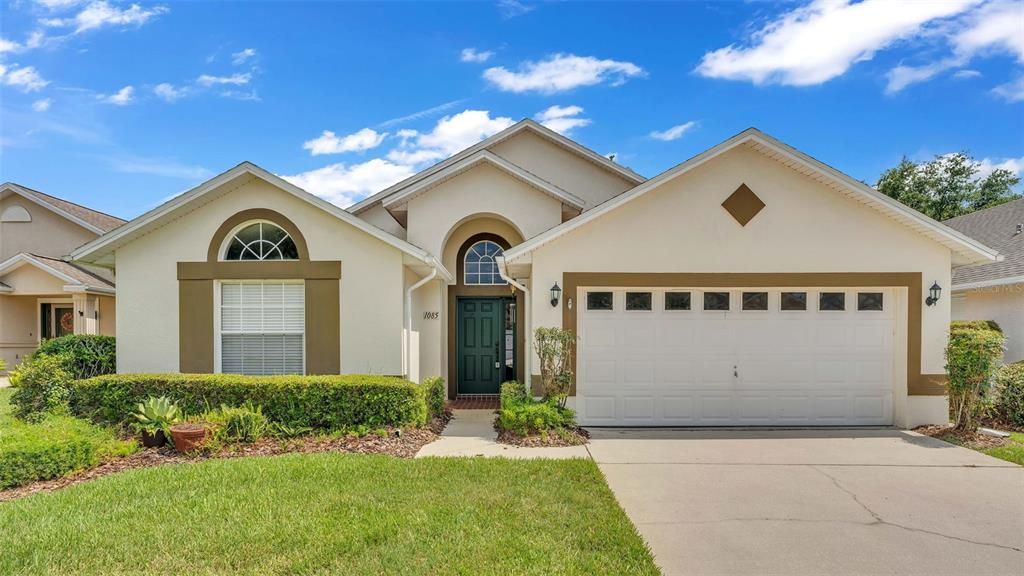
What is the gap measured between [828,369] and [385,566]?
330 inches

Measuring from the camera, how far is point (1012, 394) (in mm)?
8781

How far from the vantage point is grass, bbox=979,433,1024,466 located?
6.93 m

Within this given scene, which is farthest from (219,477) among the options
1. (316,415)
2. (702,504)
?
(702,504)

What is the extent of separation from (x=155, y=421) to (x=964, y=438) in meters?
12.7

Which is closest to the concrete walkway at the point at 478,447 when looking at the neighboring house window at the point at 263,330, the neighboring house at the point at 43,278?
the neighboring house window at the point at 263,330

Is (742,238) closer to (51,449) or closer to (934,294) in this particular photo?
(934,294)

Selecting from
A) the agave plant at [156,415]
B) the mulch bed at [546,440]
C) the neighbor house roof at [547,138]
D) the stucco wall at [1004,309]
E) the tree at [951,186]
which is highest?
the tree at [951,186]

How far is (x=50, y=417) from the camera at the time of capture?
7965mm

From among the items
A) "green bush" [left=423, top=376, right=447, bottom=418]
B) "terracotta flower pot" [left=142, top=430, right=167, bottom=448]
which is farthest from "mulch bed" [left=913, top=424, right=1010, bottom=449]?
"terracotta flower pot" [left=142, top=430, right=167, bottom=448]

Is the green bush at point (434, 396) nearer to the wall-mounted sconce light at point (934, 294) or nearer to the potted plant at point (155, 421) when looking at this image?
the potted plant at point (155, 421)

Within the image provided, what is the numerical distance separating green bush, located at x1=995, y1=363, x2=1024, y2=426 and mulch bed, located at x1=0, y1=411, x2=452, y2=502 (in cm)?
1018

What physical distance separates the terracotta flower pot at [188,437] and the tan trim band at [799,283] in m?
5.76

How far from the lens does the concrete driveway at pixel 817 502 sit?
A: 424cm

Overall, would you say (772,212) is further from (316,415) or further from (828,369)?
(316,415)
